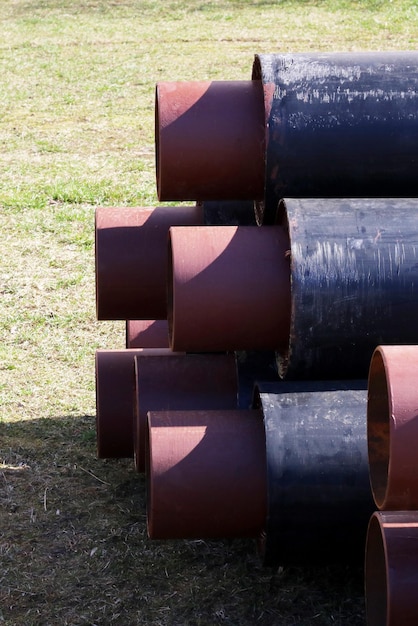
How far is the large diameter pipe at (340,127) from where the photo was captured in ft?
10.6

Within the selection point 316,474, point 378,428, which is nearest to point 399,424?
point 378,428

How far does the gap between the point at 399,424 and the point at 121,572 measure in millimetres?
1576

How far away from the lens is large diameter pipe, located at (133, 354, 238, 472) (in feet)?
11.4

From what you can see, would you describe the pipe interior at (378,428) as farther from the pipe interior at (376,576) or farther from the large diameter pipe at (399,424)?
the pipe interior at (376,576)

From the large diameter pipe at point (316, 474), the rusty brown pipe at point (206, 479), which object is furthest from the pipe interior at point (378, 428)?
the rusty brown pipe at point (206, 479)

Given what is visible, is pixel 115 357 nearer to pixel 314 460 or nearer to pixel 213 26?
pixel 314 460

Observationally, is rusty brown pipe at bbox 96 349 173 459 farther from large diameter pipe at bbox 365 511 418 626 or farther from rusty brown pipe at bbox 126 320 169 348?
large diameter pipe at bbox 365 511 418 626

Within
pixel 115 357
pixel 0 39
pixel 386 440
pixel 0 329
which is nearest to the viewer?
pixel 386 440

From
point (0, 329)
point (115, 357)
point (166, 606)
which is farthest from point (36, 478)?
point (0, 329)

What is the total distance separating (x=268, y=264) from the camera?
3.09m

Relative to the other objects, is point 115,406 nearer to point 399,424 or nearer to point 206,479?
point 206,479

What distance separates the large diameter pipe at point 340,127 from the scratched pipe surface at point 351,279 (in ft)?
0.72

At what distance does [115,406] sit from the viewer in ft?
13.1

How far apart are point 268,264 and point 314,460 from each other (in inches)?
21.7
